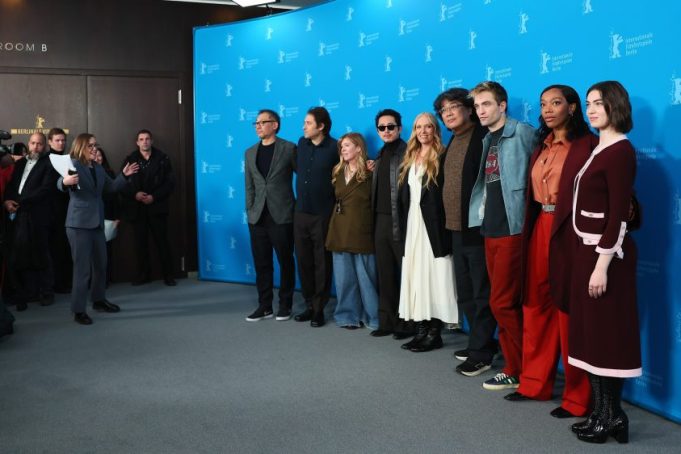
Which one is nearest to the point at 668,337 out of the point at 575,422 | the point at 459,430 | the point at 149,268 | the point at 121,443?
the point at 575,422

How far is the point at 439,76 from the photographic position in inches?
195

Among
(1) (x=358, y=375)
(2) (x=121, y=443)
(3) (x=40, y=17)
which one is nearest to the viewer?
(2) (x=121, y=443)

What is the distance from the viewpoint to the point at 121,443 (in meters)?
2.93

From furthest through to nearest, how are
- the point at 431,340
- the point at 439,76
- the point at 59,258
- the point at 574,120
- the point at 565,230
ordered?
the point at 59,258
the point at 439,76
the point at 431,340
the point at 574,120
the point at 565,230

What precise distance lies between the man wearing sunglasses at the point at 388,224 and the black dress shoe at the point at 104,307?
7.55 ft

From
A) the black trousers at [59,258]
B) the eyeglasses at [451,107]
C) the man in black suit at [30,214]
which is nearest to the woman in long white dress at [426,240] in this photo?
the eyeglasses at [451,107]

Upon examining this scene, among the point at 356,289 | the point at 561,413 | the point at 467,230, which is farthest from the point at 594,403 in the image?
the point at 356,289

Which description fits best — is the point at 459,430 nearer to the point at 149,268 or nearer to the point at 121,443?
the point at 121,443

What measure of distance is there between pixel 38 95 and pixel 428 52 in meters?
4.15

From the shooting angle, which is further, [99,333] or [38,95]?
[38,95]

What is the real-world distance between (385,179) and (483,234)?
45.5 inches

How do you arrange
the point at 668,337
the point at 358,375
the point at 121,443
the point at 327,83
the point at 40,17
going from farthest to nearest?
the point at 40,17, the point at 327,83, the point at 358,375, the point at 668,337, the point at 121,443

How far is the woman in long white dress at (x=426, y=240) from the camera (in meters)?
4.18

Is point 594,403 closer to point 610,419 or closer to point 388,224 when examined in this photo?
point 610,419
